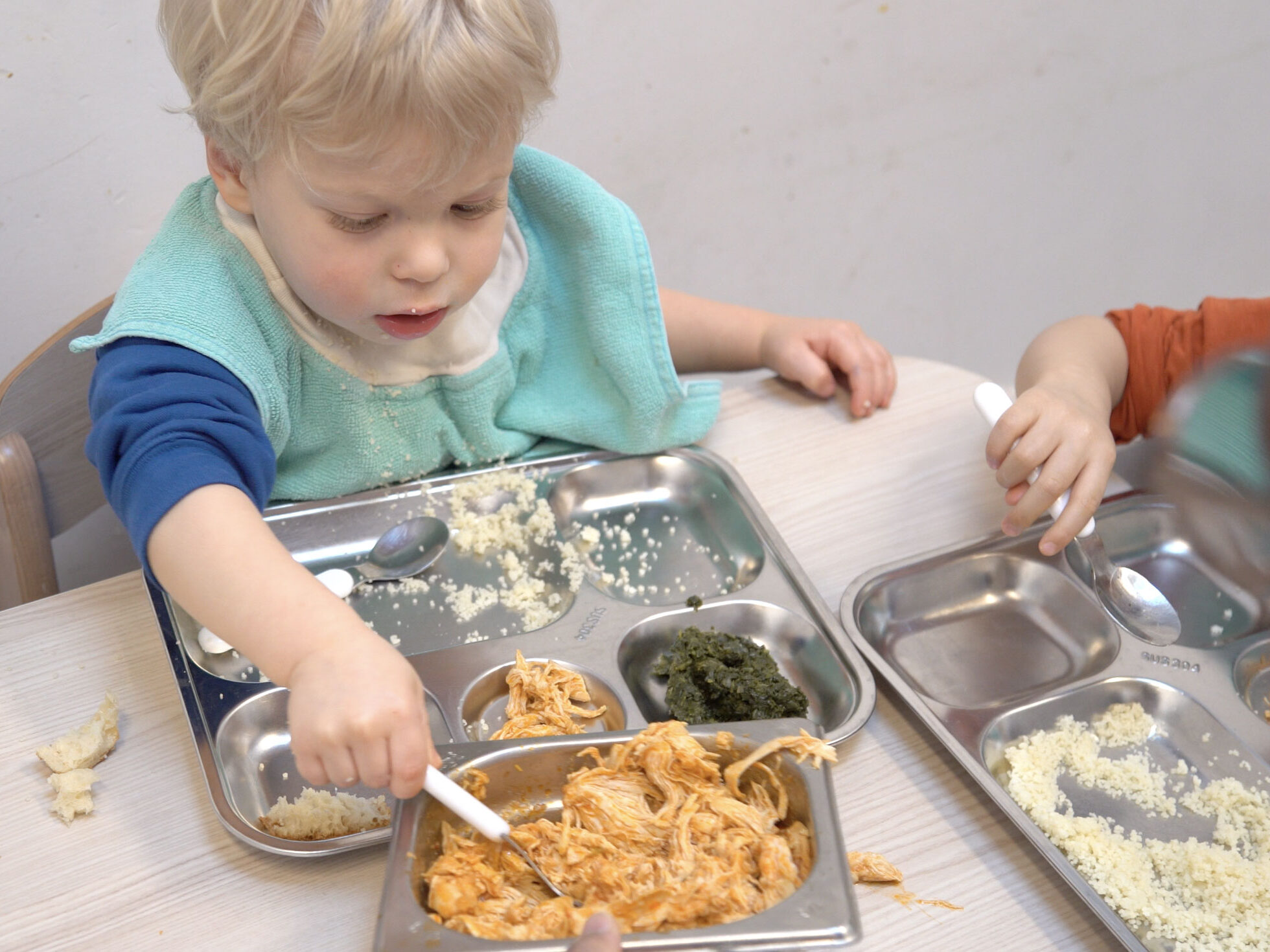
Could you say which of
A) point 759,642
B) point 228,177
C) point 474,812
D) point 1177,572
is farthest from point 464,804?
point 1177,572

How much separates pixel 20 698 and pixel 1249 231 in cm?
316

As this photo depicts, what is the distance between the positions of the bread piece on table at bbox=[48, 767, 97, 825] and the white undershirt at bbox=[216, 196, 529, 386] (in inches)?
20.4

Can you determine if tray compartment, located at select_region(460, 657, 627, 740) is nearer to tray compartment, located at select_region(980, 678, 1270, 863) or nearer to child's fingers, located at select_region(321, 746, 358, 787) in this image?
child's fingers, located at select_region(321, 746, 358, 787)

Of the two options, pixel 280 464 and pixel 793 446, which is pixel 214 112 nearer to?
pixel 280 464

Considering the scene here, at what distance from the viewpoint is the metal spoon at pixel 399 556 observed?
1158mm

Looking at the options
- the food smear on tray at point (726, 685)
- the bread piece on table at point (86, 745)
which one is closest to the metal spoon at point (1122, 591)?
the food smear on tray at point (726, 685)

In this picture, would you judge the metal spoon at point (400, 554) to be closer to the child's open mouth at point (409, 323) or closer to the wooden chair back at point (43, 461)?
the child's open mouth at point (409, 323)

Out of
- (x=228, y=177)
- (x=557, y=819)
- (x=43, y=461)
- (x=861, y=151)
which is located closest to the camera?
(x=557, y=819)

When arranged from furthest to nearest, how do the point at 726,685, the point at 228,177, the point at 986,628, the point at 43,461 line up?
the point at 43,461 → the point at 986,628 → the point at 228,177 → the point at 726,685

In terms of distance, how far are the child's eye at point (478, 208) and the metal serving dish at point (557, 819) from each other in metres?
0.51

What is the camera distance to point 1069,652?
1.13 m

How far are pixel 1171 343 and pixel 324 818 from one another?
1.22m

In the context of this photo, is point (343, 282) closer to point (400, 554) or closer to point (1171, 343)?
point (400, 554)

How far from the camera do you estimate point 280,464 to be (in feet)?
4.15
